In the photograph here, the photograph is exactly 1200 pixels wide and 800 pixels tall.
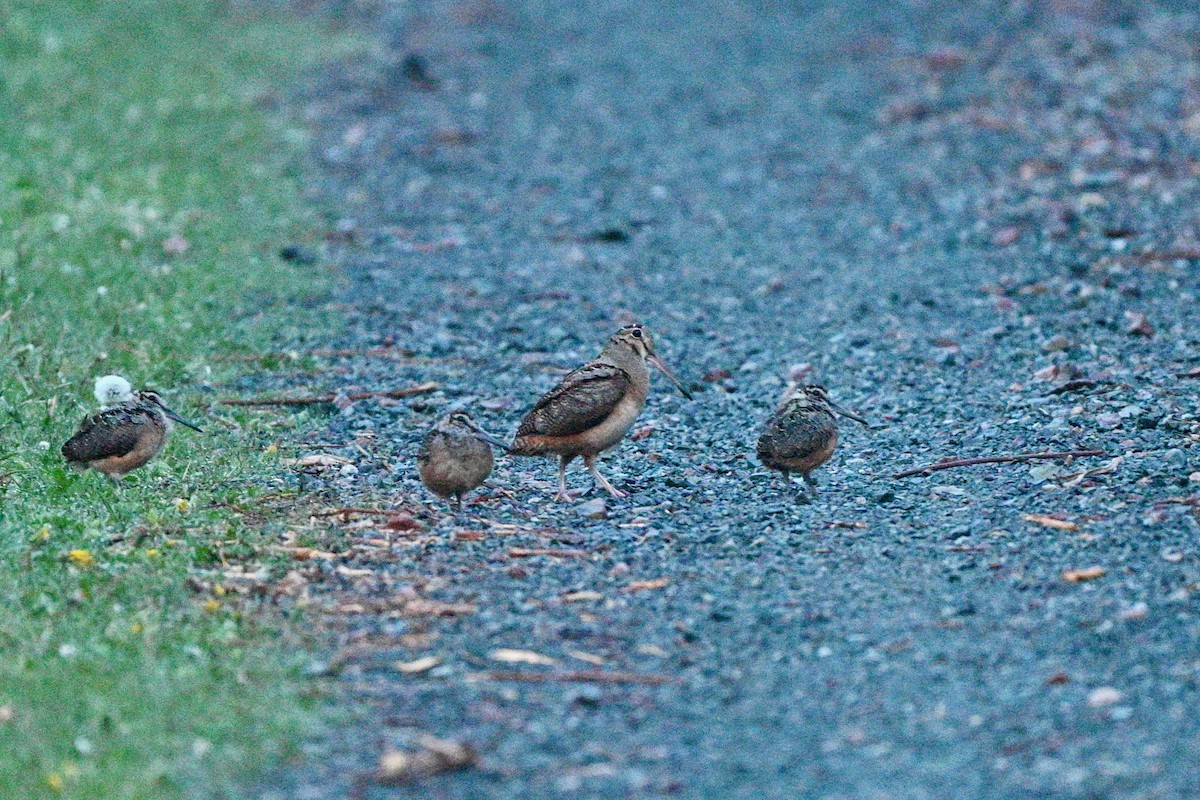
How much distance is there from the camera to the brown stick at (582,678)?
20.9 feet

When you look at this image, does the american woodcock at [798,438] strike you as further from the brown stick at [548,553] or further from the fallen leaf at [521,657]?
the fallen leaf at [521,657]

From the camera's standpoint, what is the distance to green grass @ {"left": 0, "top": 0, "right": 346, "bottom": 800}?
6.05 m

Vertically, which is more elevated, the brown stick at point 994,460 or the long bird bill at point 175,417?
the brown stick at point 994,460

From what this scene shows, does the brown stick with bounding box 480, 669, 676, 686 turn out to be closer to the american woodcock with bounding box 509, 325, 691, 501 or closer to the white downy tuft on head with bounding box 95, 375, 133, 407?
the american woodcock with bounding box 509, 325, 691, 501

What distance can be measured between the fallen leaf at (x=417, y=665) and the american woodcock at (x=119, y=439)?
244 centimetres

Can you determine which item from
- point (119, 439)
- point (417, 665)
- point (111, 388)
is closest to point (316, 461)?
point (119, 439)

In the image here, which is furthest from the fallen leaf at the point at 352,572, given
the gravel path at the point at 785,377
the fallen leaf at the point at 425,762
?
the fallen leaf at the point at 425,762

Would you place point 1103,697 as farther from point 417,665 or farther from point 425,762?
point 417,665

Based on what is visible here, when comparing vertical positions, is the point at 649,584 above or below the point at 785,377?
below

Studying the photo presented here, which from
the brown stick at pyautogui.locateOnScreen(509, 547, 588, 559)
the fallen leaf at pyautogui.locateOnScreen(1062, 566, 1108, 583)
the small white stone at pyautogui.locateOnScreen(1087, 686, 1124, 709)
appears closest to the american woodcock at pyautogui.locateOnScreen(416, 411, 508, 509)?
the brown stick at pyautogui.locateOnScreen(509, 547, 588, 559)

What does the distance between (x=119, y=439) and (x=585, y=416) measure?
214 centimetres

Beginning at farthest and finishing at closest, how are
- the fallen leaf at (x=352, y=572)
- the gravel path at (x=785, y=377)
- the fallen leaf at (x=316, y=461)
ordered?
the fallen leaf at (x=316, y=461), the fallen leaf at (x=352, y=572), the gravel path at (x=785, y=377)

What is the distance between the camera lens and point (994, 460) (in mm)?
8688

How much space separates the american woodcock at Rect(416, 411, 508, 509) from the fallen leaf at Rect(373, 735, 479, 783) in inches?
95.7
